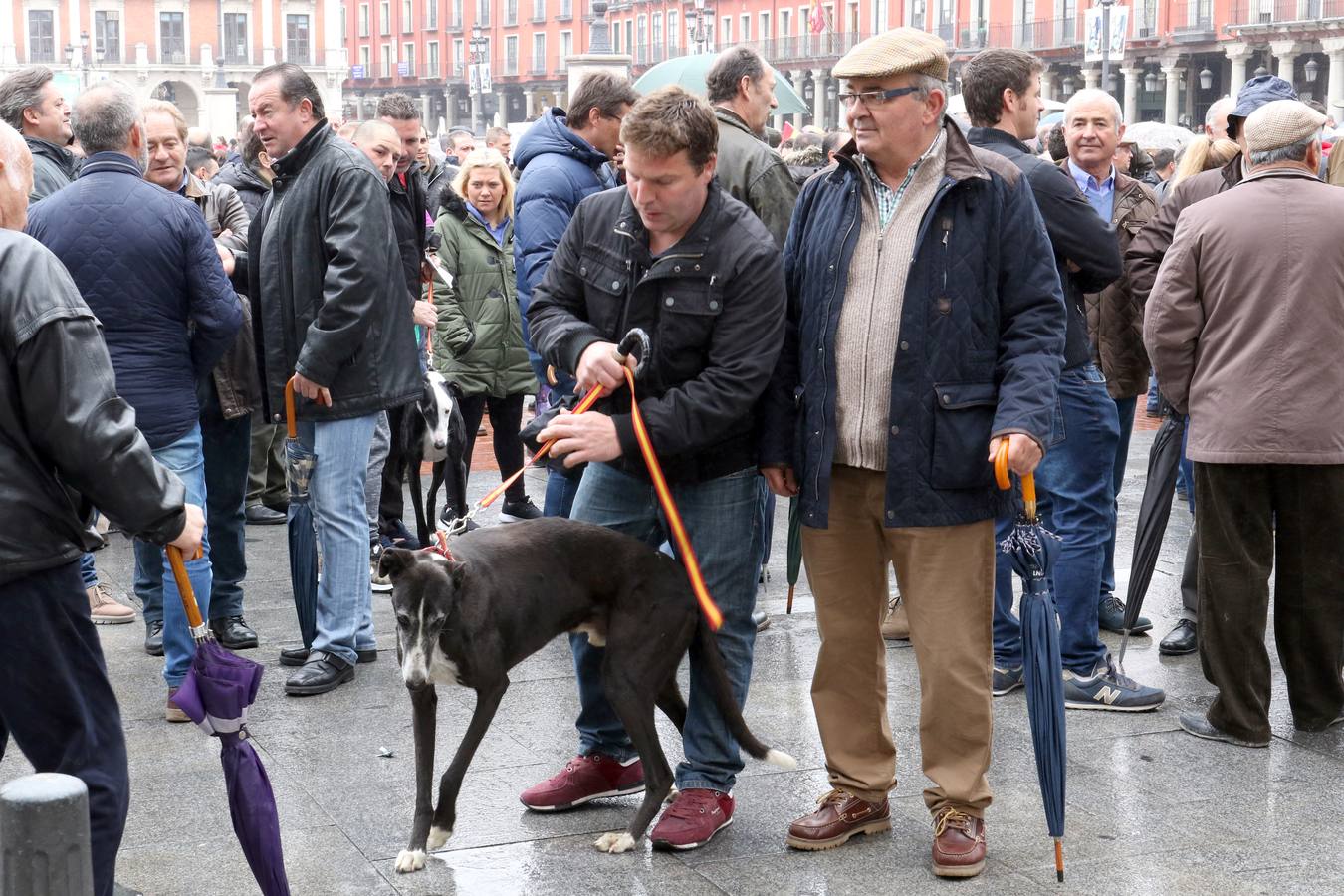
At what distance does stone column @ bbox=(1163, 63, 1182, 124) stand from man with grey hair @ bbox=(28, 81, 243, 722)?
60292mm

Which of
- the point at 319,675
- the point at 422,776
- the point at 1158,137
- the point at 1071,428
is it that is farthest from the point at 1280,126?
the point at 1158,137

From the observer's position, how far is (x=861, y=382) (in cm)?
420

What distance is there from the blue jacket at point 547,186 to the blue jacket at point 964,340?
2040mm

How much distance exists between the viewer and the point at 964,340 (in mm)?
4086

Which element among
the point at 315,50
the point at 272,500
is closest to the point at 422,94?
the point at 315,50

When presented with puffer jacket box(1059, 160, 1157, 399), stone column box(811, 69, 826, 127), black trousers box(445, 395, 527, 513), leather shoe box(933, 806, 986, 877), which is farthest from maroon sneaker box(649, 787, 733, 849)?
stone column box(811, 69, 826, 127)

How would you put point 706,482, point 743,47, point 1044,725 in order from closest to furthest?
1. point 1044,725
2. point 706,482
3. point 743,47

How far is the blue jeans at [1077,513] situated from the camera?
578 centimetres

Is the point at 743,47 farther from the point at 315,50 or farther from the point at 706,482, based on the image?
the point at 315,50

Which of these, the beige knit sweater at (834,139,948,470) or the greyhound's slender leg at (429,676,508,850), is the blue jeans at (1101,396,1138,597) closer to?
the beige knit sweater at (834,139,948,470)

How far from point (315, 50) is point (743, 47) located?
108090 mm

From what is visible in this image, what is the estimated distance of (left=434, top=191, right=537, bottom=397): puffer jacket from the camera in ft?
27.7

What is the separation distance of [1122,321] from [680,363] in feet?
9.48

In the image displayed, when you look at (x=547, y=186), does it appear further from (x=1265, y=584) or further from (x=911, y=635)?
(x=1265, y=584)
